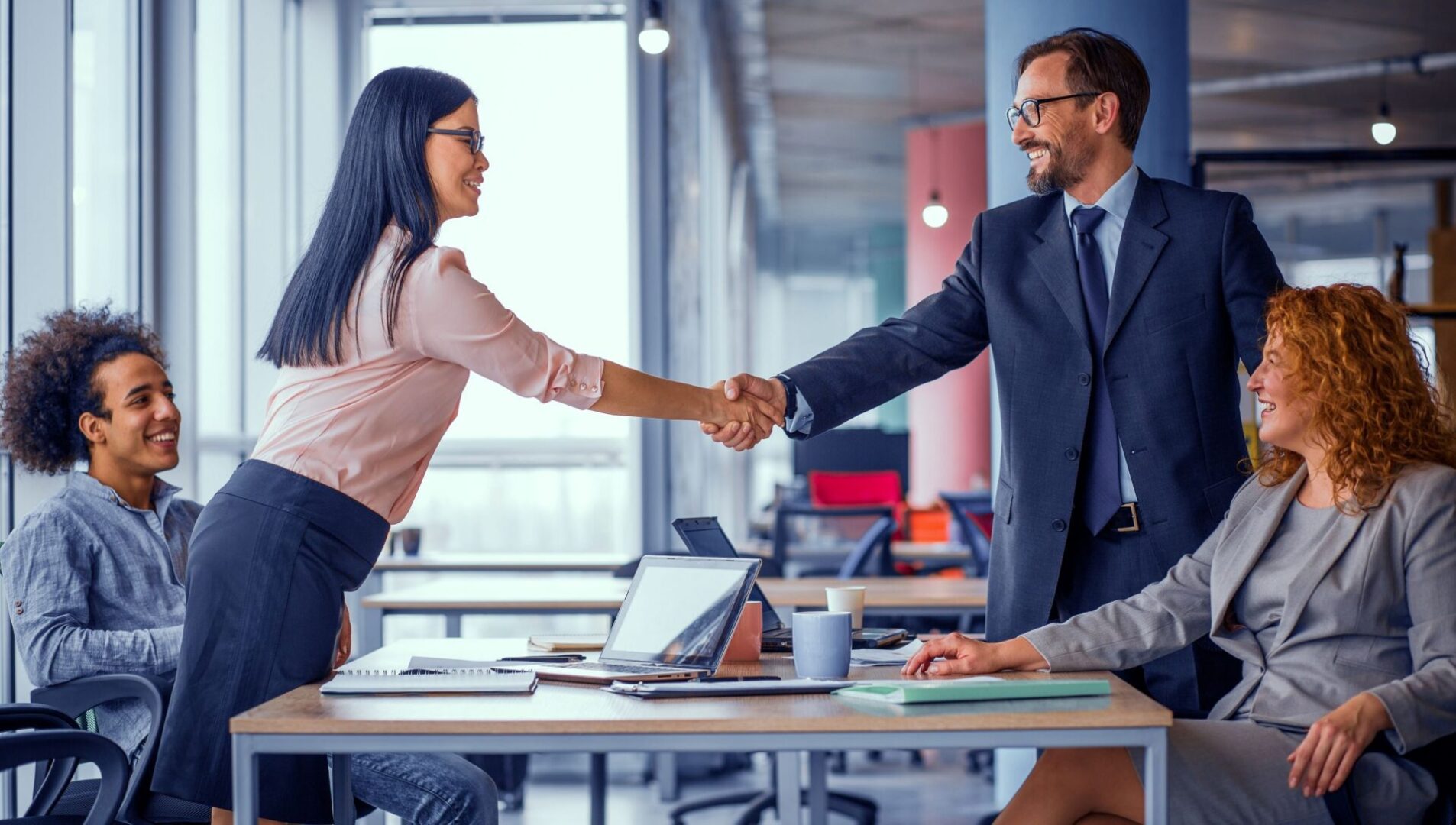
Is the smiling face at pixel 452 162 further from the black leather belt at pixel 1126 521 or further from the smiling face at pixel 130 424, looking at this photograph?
the black leather belt at pixel 1126 521

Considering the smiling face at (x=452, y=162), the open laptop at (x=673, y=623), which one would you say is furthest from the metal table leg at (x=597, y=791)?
the smiling face at (x=452, y=162)

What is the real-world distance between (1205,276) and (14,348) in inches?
99.0

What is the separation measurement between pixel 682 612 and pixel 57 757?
2.93 feet

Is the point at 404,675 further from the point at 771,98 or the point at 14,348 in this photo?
the point at 771,98

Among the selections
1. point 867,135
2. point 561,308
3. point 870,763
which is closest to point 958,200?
point 867,135

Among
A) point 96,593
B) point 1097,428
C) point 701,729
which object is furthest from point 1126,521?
point 96,593

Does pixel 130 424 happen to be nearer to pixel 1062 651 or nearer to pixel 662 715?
pixel 662 715

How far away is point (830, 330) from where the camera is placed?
19703 mm

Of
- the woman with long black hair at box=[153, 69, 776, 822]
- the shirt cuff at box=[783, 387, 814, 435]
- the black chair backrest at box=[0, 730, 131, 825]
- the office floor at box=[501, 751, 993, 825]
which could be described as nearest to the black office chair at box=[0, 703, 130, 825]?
the black chair backrest at box=[0, 730, 131, 825]

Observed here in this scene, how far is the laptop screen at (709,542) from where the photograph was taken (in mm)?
2461

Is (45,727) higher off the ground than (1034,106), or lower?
lower

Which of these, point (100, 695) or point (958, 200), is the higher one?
point (958, 200)

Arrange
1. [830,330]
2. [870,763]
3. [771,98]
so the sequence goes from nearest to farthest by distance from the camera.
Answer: [870,763] < [771,98] < [830,330]

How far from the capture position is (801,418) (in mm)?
2701
